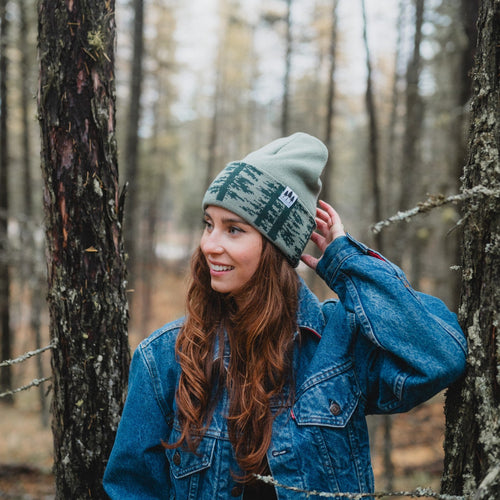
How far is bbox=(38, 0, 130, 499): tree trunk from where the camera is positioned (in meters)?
2.25

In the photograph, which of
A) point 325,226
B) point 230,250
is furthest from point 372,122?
point 230,250

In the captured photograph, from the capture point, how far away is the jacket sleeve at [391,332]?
1775 millimetres

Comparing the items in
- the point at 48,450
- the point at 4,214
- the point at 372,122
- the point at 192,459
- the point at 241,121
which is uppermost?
the point at 241,121

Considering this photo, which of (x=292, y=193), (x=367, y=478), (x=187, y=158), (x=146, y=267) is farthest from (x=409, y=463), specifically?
(x=187, y=158)

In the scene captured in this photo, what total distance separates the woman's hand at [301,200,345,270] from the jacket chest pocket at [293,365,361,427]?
0.54 metres

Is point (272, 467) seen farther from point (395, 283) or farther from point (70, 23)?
point (70, 23)

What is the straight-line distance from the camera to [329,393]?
1978 mm

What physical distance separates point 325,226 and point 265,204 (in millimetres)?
388

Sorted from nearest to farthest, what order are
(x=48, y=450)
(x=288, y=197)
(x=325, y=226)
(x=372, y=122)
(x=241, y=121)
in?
(x=288, y=197)
(x=325, y=226)
(x=372, y=122)
(x=48, y=450)
(x=241, y=121)

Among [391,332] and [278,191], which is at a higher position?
[278,191]

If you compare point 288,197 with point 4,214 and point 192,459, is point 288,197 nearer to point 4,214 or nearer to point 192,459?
point 192,459

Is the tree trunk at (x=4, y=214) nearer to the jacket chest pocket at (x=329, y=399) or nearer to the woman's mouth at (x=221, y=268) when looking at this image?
the woman's mouth at (x=221, y=268)

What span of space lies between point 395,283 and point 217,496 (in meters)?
1.24

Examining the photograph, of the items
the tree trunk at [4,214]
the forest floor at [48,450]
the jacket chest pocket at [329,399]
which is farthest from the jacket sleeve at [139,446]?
the tree trunk at [4,214]
